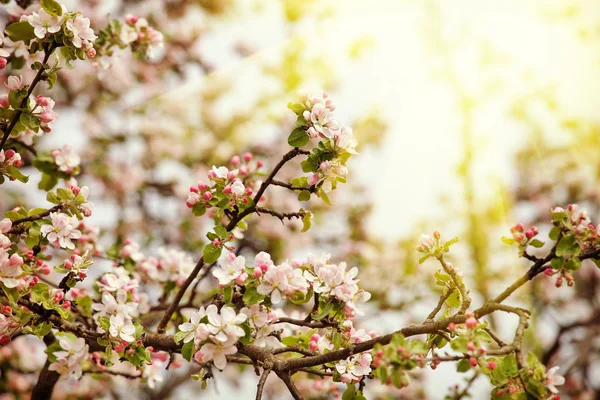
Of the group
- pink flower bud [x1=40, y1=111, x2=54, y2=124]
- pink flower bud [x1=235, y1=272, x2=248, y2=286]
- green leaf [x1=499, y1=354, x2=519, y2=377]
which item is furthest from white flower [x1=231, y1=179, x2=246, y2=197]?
green leaf [x1=499, y1=354, x2=519, y2=377]

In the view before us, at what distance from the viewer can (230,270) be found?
1365 millimetres

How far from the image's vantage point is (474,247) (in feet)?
20.4

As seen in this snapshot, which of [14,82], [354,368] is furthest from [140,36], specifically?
[354,368]

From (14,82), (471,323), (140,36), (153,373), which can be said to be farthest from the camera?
(140,36)

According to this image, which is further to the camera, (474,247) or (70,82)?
(474,247)

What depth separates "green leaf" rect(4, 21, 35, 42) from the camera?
1.48 metres

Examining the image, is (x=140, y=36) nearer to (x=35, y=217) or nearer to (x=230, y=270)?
(x=35, y=217)

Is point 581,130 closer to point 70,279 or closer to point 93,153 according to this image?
point 93,153

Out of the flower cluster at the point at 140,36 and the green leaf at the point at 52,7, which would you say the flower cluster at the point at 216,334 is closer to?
the green leaf at the point at 52,7

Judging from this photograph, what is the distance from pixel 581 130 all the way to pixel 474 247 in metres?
1.84

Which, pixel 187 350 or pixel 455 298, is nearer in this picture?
pixel 187 350

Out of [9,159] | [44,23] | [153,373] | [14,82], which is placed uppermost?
[44,23]

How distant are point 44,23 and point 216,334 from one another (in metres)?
1.03

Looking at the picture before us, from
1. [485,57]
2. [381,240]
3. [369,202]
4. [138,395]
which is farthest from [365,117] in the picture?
[138,395]
